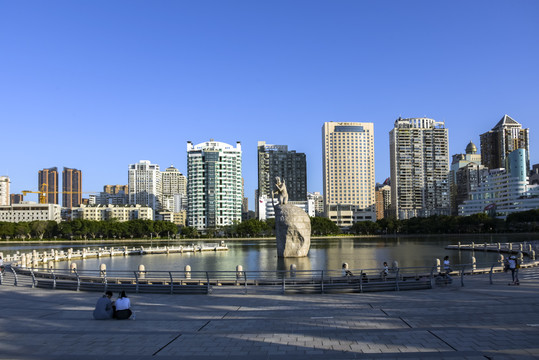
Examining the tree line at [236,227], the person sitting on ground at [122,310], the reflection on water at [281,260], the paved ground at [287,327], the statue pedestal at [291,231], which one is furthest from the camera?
the tree line at [236,227]

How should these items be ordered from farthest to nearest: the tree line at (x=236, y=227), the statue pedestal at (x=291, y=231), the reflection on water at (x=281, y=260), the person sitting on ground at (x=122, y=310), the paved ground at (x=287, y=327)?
the tree line at (x=236, y=227) < the statue pedestal at (x=291, y=231) < the reflection on water at (x=281, y=260) < the person sitting on ground at (x=122, y=310) < the paved ground at (x=287, y=327)

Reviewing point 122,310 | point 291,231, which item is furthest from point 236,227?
point 122,310

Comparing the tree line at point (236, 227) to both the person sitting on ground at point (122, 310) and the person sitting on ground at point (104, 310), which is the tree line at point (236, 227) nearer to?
the person sitting on ground at point (104, 310)

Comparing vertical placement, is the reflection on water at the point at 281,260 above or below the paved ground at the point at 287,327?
below

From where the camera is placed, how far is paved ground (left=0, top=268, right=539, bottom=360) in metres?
14.5

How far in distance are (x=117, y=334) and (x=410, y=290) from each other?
1783 cm

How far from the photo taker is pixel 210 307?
77.0 ft

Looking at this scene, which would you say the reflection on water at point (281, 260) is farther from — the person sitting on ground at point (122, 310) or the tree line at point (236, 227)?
the tree line at point (236, 227)

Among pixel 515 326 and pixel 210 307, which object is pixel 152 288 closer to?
pixel 210 307

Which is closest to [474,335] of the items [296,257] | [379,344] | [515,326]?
[515,326]

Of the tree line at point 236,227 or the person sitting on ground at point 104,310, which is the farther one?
the tree line at point 236,227

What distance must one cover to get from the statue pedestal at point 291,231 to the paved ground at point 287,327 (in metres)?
33.1

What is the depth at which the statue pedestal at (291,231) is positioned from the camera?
6028 centimetres

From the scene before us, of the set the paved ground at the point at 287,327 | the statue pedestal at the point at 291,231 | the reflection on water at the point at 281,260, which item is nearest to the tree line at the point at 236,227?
the reflection on water at the point at 281,260
